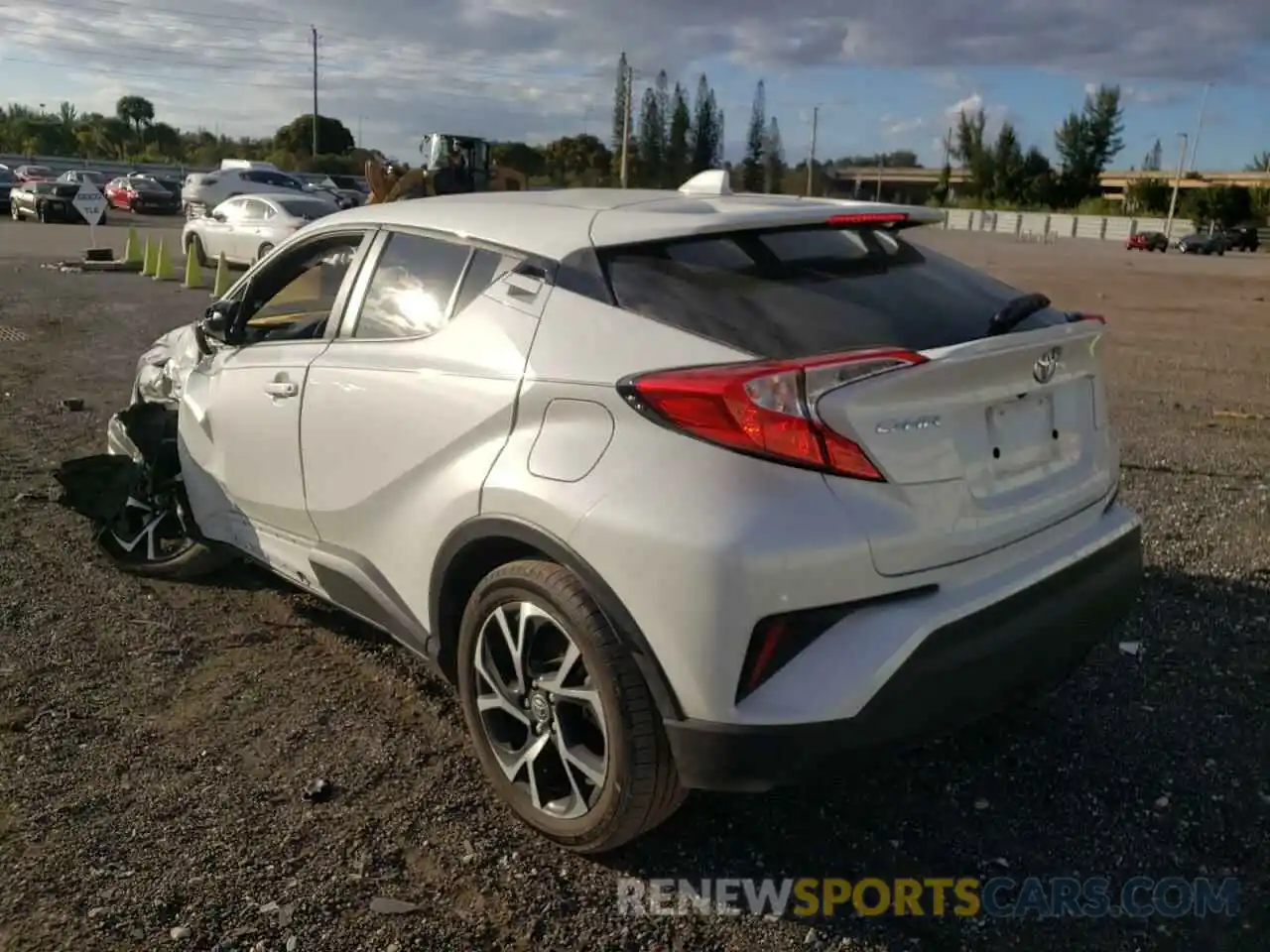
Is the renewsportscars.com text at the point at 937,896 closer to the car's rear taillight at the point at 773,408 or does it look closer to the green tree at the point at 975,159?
the car's rear taillight at the point at 773,408

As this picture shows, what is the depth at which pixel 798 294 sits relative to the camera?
2.93 metres

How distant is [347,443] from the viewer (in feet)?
11.6

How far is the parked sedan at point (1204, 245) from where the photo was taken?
196 feet

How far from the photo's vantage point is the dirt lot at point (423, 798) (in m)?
2.74

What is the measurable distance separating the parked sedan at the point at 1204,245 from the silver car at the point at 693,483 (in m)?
64.3

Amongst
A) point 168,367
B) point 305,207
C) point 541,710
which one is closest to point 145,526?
point 168,367

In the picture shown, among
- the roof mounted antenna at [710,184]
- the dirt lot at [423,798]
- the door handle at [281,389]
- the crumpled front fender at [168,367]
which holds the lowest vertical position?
the dirt lot at [423,798]

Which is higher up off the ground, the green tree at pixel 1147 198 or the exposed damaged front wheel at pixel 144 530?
A: the green tree at pixel 1147 198

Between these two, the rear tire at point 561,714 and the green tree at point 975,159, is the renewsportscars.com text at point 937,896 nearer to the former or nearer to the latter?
the rear tire at point 561,714

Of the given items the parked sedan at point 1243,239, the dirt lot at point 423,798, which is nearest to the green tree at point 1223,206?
the parked sedan at point 1243,239

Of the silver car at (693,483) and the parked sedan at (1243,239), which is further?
the parked sedan at (1243,239)

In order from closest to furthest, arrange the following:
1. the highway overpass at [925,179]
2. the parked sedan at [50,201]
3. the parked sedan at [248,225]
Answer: the parked sedan at [248,225]
the parked sedan at [50,201]
the highway overpass at [925,179]

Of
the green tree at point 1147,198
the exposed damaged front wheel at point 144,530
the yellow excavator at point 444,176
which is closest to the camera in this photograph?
the exposed damaged front wheel at point 144,530

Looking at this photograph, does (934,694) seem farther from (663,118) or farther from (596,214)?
(663,118)
